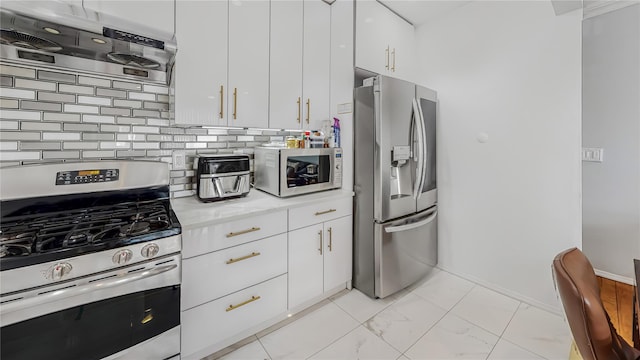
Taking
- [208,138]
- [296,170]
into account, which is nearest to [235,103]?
[208,138]

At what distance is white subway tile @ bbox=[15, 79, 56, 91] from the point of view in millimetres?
1276

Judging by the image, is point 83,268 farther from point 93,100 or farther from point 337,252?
point 337,252

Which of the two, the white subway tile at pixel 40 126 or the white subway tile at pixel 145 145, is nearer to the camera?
the white subway tile at pixel 40 126

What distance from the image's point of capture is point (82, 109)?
4.70 feet

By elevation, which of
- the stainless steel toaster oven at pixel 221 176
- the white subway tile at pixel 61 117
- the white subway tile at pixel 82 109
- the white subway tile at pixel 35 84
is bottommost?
the stainless steel toaster oven at pixel 221 176

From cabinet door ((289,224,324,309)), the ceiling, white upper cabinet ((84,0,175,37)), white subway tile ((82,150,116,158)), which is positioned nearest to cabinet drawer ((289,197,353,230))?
cabinet door ((289,224,324,309))

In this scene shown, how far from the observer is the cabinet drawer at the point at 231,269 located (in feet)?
4.40

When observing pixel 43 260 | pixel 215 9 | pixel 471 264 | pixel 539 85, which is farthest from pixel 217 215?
pixel 539 85

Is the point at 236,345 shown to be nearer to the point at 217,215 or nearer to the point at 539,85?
the point at 217,215

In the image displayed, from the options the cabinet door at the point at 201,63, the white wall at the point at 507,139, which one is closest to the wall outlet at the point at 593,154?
the white wall at the point at 507,139

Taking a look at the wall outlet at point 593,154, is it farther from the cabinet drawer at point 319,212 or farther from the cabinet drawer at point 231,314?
A: the cabinet drawer at point 231,314

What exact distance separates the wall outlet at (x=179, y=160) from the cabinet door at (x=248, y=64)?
42cm

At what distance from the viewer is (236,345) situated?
1601 millimetres

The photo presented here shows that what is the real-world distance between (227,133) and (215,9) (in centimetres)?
80
